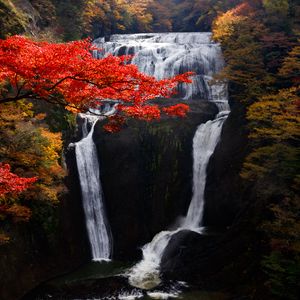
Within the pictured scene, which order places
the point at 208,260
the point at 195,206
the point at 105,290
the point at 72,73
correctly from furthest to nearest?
the point at 195,206
the point at 208,260
the point at 105,290
the point at 72,73

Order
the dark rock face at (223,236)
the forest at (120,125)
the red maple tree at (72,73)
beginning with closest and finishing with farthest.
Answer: the red maple tree at (72,73), the forest at (120,125), the dark rock face at (223,236)

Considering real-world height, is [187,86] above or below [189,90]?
above

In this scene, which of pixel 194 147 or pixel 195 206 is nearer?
pixel 195 206

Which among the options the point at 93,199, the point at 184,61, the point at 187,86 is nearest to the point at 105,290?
the point at 93,199

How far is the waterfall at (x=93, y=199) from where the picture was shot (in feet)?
61.2

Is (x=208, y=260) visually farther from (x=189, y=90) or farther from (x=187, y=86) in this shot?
(x=187, y=86)

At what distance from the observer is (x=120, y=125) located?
1318cm

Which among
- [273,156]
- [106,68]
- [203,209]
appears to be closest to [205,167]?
[203,209]

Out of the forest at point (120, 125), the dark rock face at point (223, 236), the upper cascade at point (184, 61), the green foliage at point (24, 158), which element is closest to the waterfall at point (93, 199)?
the forest at point (120, 125)

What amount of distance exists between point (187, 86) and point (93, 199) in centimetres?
1081

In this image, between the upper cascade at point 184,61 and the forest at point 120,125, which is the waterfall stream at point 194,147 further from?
the forest at point 120,125

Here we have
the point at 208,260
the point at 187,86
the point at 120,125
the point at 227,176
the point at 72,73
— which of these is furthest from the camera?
the point at 187,86

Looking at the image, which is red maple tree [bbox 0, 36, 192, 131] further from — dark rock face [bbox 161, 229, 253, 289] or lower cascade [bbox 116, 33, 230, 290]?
lower cascade [bbox 116, 33, 230, 290]

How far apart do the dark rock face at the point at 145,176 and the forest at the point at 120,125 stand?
1.47 metres
